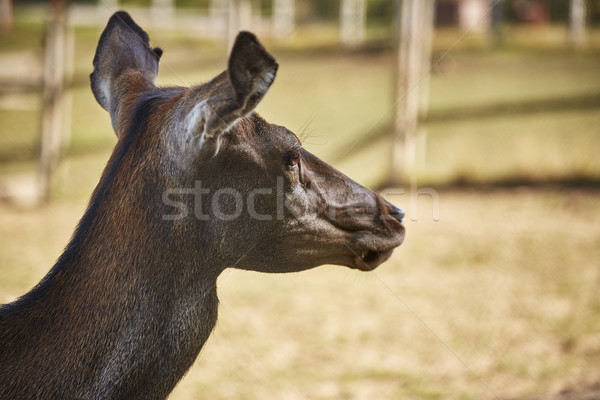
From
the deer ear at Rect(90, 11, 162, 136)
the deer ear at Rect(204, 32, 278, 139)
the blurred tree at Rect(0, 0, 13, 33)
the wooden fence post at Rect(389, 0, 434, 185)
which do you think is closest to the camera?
the deer ear at Rect(204, 32, 278, 139)

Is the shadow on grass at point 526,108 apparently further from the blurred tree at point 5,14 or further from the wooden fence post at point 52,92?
the blurred tree at point 5,14

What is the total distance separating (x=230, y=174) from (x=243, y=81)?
648mm

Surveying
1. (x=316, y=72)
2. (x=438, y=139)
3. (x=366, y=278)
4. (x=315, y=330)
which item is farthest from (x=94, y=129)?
(x=315, y=330)

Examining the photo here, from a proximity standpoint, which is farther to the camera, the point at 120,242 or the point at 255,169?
the point at 255,169

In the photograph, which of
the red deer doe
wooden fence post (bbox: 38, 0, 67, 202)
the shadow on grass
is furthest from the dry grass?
the shadow on grass

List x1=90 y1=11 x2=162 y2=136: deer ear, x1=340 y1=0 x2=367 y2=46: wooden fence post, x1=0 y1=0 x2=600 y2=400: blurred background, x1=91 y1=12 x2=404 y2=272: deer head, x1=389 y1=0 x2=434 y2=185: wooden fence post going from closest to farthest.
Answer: x1=91 y1=12 x2=404 y2=272: deer head, x1=90 y1=11 x2=162 y2=136: deer ear, x1=0 y1=0 x2=600 y2=400: blurred background, x1=389 y1=0 x2=434 y2=185: wooden fence post, x1=340 y1=0 x2=367 y2=46: wooden fence post

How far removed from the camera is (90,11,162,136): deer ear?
11.5ft

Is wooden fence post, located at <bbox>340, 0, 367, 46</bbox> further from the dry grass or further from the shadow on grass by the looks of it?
the dry grass

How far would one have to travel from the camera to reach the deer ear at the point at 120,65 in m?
3.49

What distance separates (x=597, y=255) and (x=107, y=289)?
7.19 metres

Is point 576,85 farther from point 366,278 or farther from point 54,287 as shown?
point 54,287

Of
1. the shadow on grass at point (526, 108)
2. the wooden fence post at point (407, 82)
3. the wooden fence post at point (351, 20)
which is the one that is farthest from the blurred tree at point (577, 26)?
the wooden fence post at point (407, 82)

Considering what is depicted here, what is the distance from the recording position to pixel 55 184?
11.9 meters

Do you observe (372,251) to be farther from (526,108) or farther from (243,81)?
(526,108)
